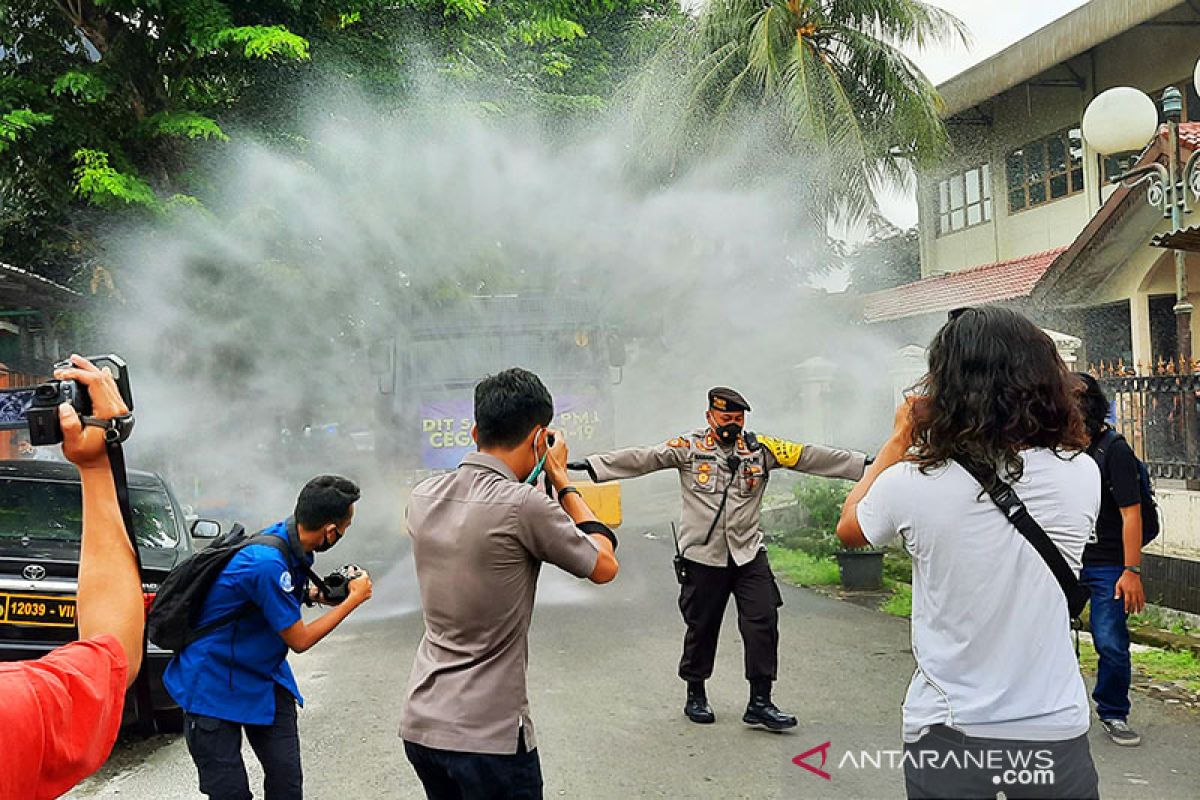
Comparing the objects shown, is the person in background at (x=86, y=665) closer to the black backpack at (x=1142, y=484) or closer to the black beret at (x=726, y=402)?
the black beret at (x=726, y=402)

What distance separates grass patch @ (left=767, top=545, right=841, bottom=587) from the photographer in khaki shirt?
7.17 m

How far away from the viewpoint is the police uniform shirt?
138 inches

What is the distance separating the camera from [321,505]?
12.2 ft

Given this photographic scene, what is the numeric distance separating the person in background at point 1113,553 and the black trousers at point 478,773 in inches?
130

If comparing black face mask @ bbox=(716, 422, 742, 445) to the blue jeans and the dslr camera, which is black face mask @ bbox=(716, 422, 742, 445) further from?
the dslr camera

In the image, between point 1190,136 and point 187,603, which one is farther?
point 1190,136

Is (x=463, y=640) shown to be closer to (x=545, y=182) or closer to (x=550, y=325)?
(x=550, y=325)

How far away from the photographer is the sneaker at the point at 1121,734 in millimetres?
5113

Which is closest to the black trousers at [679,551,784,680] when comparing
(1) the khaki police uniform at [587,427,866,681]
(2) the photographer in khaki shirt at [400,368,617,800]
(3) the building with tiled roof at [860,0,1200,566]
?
(1) the khaki police uniform at [587,427,866,681]

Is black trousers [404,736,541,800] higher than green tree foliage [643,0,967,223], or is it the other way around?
green tree foliage [643,0,967,223]

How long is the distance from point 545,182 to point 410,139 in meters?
2.74

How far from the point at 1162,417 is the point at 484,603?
6.99 meters

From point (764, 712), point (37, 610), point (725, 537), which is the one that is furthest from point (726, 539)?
point (37, 610)

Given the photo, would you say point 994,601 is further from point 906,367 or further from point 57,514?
point 906,367
